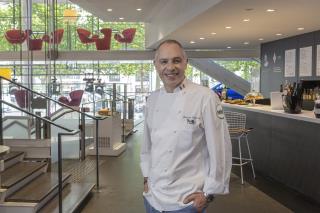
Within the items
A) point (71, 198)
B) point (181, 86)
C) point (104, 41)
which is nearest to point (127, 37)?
point (104, 41)

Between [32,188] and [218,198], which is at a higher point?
[32,188]

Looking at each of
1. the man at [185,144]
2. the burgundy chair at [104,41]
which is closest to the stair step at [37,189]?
the man at [185,144]

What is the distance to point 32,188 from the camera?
4574mm

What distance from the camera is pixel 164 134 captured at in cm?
193

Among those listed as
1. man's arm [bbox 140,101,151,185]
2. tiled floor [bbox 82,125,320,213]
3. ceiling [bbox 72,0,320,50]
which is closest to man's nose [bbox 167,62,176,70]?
man's arm [bbox 140,101,151,185]

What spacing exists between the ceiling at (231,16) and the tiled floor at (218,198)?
2.39 m

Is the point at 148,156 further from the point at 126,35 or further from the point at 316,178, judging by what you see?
the point at 126,35

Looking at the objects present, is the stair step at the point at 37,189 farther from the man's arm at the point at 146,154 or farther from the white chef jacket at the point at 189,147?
the white chef jacket at the point at 189,147

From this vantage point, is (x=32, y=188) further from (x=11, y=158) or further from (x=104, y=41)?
(x=104, y=41)

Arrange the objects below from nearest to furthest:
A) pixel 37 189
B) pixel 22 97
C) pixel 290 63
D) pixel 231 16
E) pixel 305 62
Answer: pixel 37 189, pixel 231 16, pixel 22 97, pixel 305 62, pixel 290 63

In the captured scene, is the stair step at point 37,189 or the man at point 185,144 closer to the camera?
the man at point 185,144

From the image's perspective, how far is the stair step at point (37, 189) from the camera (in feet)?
13.7

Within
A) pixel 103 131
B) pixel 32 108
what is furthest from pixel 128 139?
pixel 32 108

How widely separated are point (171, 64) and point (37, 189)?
3158 mm
